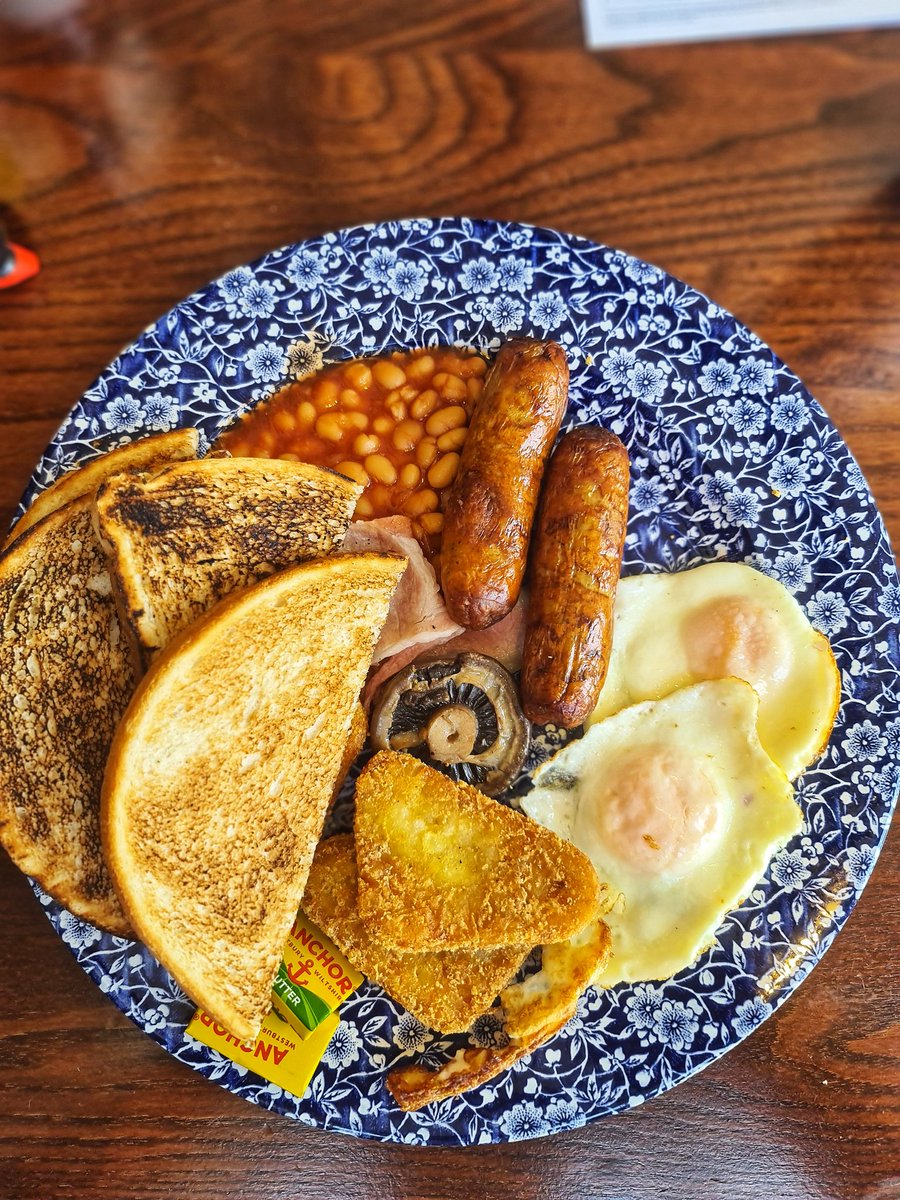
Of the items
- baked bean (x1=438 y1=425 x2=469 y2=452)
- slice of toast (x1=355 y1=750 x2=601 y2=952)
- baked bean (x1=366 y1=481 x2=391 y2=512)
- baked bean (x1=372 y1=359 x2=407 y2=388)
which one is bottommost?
slice of toast (x1=355 y1=750 x2=601 y2=952)

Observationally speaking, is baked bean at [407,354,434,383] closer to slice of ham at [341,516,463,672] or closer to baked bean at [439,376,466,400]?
baked bean at [439,376,466,400]

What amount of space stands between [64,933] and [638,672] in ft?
4.38

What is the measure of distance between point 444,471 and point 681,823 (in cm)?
92

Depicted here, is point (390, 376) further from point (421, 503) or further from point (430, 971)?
point (430, 971)

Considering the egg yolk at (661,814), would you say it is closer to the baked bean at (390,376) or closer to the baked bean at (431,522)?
the baked bean at (431,522)

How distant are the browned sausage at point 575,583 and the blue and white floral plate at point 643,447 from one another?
24 cm

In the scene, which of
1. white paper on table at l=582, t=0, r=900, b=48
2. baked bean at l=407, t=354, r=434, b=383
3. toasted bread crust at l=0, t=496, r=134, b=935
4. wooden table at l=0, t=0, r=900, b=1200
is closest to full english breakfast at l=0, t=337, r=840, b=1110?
toasted bread crust at l=0, t=496, r=134, b=935

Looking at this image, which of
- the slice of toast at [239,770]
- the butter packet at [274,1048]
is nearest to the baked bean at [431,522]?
the slice of toast at [239,770]

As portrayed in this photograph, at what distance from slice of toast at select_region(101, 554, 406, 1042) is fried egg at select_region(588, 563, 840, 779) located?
1.86 ft

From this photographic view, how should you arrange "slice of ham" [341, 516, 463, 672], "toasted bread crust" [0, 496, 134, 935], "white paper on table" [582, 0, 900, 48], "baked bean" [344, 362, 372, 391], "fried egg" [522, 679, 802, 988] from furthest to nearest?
"white paper on table" [582, 0, 900, 48] → "baked bean" [344, 362, 372, 391] → "slice of ham" [341, 516, 463, 672] → "fried egg" [522, 679, 802, 988] → "toasted bread crust" [0, 496, 134, 935]

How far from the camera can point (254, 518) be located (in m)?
1.81

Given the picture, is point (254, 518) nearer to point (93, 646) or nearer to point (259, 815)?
point (93, 646)

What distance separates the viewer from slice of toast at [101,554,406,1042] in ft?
5.32

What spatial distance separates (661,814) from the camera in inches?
73.9
